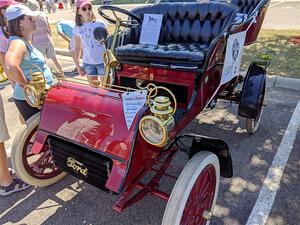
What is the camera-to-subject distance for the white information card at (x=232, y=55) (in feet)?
8.75

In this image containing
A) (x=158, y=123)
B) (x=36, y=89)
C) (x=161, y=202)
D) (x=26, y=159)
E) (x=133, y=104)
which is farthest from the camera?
(x=161, y=202)

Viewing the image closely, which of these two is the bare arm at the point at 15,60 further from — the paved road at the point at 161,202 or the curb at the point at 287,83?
the curb at the point at 287,83

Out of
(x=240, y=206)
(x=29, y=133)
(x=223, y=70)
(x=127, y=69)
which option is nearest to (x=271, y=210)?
(x=240, y=206)

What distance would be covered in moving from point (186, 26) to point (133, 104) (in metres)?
2.04

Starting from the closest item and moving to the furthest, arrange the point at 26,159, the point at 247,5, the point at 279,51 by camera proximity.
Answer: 1. the point at 26,159
2. the point at 247,5
3. the point at 279,51

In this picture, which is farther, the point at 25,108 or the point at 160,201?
the point at 25,108

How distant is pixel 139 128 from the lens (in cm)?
166

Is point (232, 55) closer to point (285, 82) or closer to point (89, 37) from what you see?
point (89, 37)

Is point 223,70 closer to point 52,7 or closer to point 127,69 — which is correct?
point 127,69

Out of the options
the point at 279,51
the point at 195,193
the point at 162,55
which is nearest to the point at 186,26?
the point at 162,55

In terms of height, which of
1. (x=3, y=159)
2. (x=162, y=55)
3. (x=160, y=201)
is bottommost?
(x=160, y=201)

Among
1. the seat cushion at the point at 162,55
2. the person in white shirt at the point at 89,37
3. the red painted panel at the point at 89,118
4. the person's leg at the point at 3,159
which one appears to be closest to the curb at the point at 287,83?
the seat cushion at the point at 162,55

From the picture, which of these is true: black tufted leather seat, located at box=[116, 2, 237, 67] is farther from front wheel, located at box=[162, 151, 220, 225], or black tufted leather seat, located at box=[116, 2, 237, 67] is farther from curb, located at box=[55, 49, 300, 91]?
curb, located at box=[55, 49, 300, 91]

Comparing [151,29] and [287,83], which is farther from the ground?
[151,29]
